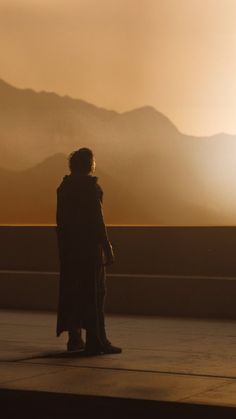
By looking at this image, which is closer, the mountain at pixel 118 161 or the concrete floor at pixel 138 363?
the concrete floor at pixel 138 363

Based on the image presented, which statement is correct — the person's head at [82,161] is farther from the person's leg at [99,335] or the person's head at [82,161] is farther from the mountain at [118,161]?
the mountain at [118,161]

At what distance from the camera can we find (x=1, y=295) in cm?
1418

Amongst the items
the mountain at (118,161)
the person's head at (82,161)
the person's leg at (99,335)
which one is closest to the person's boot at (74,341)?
the person's leg at (99,335)

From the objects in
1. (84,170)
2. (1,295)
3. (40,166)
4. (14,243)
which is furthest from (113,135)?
(84,170)

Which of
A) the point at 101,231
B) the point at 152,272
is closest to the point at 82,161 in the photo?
the point at 101,231

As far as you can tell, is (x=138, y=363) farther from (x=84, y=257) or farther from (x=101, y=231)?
(x=101, y=231)

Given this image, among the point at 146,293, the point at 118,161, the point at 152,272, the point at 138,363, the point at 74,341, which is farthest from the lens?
the point at 118,161

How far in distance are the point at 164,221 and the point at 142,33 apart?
2.90 m

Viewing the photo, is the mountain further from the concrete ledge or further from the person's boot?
the person's boot

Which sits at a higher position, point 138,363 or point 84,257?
point 84,257

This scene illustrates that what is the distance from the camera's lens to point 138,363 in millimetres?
8648

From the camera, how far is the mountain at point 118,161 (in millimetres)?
15234

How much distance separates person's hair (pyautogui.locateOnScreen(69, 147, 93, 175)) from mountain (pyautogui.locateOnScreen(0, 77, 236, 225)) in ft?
19.9

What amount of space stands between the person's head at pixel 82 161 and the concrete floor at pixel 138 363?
1675mm
